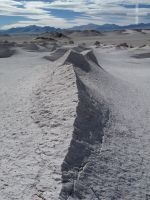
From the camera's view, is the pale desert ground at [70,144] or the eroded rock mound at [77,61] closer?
the pale desert ground at [70,144]

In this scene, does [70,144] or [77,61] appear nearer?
[70,144]

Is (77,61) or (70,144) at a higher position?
(77,61)

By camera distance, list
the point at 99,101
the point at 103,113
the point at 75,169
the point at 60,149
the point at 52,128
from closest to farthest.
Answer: the point at 75,169 < the point at 60,149 < the point at 52,128 < the point at 103,113 < the point at 99,101

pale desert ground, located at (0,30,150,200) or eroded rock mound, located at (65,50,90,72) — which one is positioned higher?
eroded rock mound, located at (65,50,90,72)

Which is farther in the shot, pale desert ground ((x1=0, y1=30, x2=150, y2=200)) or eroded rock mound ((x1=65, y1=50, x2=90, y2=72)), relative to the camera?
eroded rock mound ((x1=65, y1=50, x2=90, y2=72))

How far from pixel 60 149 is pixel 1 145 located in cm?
109

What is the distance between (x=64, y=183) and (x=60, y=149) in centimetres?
99

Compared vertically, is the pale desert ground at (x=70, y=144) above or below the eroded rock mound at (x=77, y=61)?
below

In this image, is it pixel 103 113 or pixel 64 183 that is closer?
pixel 64 183

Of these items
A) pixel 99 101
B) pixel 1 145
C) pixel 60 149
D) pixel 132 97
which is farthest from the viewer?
pixel 132 97

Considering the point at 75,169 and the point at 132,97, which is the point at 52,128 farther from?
the point at 132,97

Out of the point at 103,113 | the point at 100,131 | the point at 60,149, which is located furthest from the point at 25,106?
the point at 60,149

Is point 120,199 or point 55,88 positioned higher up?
point 55,88

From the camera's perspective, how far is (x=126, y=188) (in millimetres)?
5438
